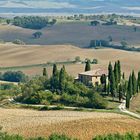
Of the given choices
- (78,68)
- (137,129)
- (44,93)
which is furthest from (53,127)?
(78,68)

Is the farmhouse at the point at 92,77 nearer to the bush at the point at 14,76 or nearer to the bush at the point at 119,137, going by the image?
the bush at the point at 14,76

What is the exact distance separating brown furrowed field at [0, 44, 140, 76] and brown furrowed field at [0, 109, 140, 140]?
54.9 m

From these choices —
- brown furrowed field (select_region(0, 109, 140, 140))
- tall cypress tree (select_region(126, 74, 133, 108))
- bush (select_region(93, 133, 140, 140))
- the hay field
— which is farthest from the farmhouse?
the hay field

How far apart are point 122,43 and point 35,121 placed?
103 m

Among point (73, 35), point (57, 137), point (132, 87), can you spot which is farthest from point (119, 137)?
point (73, 35)

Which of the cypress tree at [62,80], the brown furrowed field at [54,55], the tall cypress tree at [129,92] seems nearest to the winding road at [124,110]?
the tall cypress tree at [129,92]

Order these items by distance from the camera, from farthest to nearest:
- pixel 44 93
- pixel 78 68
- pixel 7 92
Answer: pixel 78 68
pixel 7 92
pixel 44 93

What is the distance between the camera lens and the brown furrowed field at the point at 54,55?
139 meters

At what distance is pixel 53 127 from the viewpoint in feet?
232

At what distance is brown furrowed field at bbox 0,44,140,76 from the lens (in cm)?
13910

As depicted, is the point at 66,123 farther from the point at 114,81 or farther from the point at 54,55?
the point at 54,55

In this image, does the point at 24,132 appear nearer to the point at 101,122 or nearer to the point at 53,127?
the point at 53,127

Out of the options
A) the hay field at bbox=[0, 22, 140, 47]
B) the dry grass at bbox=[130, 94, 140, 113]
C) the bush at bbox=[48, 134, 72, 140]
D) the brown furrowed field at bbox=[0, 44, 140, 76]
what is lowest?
the hay field at bbox=[0, 22, 140, 47]

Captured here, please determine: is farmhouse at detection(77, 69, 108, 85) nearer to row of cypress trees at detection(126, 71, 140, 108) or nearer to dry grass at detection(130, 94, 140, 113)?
row of cypress trees at detection(126, 71, 140, 108)
